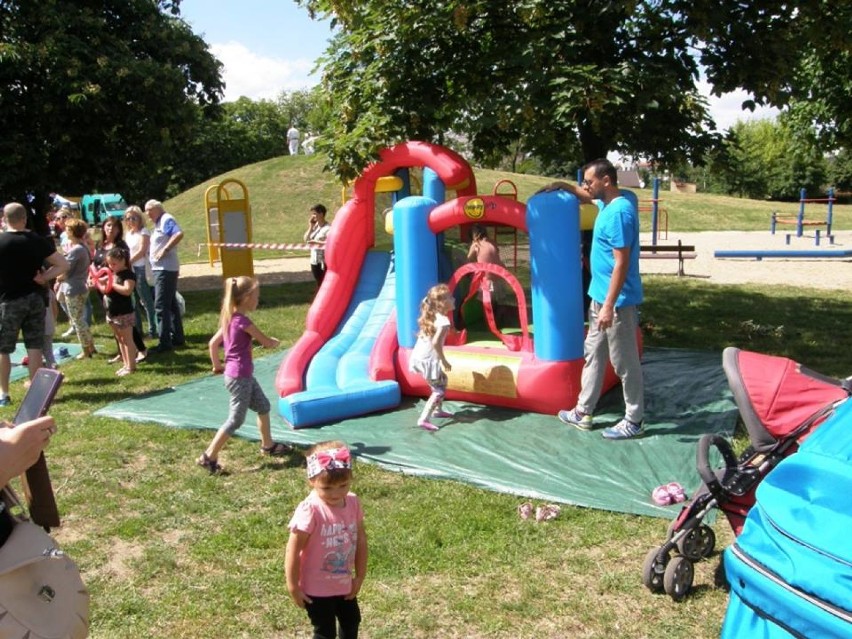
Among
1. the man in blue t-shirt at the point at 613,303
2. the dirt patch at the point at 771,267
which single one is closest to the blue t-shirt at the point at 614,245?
the man in blue t-shirt at the point at 613,303

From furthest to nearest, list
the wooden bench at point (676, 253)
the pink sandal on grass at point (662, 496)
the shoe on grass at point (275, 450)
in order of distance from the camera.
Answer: the wooden bench at point (676, 253), the shoe on grass at point (275, 450), the pink sandal on grass at point (662, 496)

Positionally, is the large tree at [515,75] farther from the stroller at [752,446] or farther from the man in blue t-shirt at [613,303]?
the stroller at [752,446]

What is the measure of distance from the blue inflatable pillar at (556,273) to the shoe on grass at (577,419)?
17.6 inches

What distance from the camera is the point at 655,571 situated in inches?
157

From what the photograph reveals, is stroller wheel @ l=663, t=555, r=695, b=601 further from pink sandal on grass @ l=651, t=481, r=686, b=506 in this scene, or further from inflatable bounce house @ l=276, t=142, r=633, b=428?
inflatable bounce house @ l=276, t=142, r=633, b=428

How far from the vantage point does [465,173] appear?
7.71 meters

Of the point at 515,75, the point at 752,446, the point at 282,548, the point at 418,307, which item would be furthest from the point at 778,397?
the point at 515,75

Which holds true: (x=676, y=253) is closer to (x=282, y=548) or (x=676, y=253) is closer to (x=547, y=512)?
(x=547, y=512)

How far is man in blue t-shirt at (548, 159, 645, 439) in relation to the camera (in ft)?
19.0

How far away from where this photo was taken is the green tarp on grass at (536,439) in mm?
5266

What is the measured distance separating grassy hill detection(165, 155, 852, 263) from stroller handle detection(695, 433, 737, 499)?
798 inches

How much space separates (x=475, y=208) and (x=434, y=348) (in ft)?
4.12

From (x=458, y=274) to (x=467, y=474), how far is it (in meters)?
2.18

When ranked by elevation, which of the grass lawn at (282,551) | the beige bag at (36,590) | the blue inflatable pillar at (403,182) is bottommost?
the grass lawn at (282,551)
